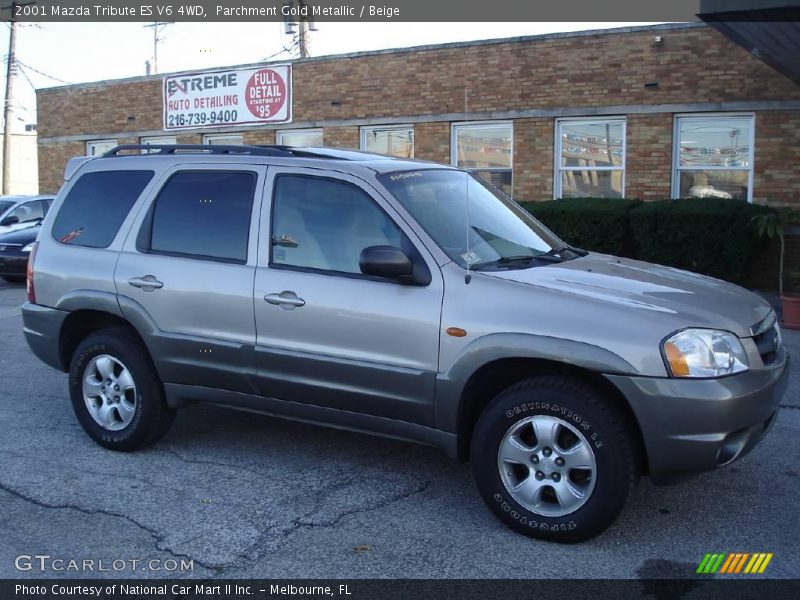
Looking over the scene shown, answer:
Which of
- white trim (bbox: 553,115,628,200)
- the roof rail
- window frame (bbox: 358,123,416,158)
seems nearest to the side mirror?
the roof rail

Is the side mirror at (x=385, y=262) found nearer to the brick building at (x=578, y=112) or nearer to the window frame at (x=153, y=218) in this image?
the window frame at (x=153, y=218)

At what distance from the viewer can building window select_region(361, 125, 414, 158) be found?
1708 centimetres

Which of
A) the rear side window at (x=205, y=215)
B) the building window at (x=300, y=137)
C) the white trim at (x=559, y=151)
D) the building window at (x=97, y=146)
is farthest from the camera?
the building window at (x=97, y=146)

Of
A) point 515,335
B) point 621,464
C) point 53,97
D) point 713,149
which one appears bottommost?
point 621,464

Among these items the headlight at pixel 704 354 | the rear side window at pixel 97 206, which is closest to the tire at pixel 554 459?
the headlight at pixel 704 354

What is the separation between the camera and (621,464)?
158 inches

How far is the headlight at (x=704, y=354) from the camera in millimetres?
3934

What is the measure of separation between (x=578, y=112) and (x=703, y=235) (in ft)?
12.3

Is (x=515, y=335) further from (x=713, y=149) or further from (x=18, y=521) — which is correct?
(x=713, y=149)

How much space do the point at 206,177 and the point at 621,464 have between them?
121 inches

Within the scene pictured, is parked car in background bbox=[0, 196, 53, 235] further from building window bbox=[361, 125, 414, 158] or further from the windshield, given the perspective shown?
the windshield

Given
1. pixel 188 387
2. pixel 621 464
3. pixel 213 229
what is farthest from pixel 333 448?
pixel 621 464

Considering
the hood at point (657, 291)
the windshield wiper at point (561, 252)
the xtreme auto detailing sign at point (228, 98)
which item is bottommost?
the hood at point (657, 291)

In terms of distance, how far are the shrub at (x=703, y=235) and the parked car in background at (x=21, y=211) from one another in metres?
11.1
